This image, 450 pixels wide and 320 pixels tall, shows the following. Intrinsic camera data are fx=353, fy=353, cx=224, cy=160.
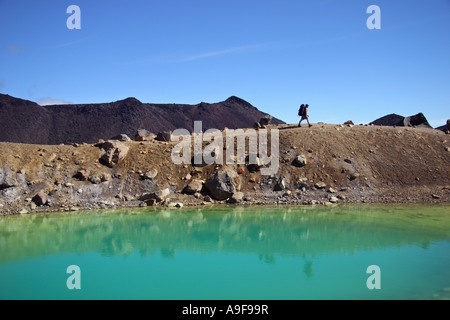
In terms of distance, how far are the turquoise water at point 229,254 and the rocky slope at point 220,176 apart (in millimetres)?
2159

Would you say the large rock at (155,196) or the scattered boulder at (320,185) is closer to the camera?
the large rock at (155,196)

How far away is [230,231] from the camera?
42.1 feet

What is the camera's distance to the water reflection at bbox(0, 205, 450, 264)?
34.6 ft

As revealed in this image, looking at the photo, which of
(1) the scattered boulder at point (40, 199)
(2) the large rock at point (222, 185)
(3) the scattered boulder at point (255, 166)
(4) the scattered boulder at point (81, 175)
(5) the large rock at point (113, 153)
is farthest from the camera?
(5) the large rock at point (113, 153)

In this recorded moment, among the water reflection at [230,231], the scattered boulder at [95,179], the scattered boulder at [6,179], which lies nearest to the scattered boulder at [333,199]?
the water reflection at [230,231]

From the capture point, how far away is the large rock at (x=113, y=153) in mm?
19984

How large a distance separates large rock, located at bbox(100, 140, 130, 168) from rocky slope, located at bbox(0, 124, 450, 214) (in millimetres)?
57

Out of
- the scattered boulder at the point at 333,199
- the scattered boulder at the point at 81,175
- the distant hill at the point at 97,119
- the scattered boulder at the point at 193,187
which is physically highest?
the distant hill at the point at 97,119

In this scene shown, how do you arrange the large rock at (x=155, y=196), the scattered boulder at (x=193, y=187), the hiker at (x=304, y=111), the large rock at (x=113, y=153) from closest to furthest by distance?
the large rock at (x=155, y=196) → the scattered boulder at (x=193, y=187) → the large rock at (x=113, y=153) → the hiker at (x=304, y=111)

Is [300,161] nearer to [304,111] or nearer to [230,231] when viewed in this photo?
[304,111]

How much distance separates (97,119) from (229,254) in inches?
1749

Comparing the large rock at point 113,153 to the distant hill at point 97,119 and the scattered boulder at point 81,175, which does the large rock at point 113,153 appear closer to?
the scattered boulder at point 81,175

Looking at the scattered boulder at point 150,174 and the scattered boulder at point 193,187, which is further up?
the scattered boulder at point 150,174
